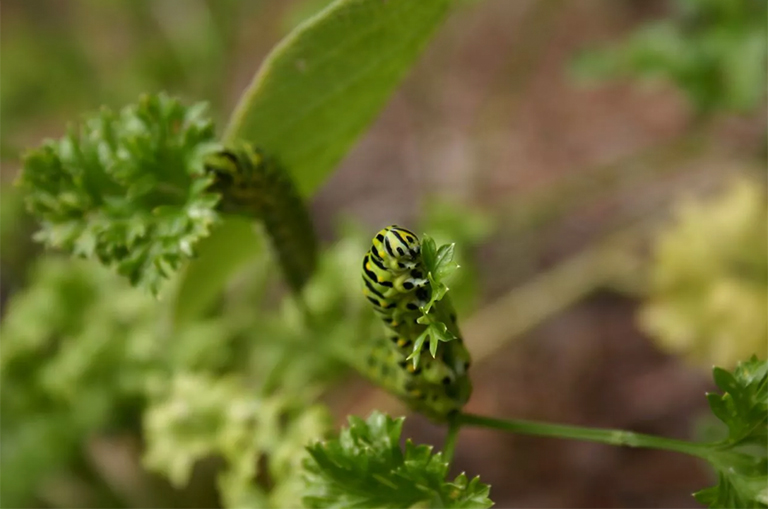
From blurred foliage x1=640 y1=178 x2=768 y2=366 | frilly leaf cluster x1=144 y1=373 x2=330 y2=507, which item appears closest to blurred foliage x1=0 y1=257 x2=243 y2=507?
frilly leaf cluster x1=144 y1=373 x2=330 y2=507

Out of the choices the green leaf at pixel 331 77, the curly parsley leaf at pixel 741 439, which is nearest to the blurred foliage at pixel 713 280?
the curly parsley leaf at pixel 741 439

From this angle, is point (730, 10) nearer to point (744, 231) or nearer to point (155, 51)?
point (744, 231)

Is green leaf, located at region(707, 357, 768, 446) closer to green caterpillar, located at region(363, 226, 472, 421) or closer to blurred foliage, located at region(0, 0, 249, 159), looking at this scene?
green caterpillar, located at region(363, 226, 472, 421)

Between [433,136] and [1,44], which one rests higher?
[1,44]

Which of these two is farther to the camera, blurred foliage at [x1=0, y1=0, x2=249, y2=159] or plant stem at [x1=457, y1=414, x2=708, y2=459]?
blurred foliage at [x1=0, y1=0, x2=249, y2=159]

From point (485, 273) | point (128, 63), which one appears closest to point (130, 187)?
point (485, 273)

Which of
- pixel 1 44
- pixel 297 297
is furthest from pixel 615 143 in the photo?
pixel 1 44

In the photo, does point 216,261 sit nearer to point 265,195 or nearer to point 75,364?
point 265,195
